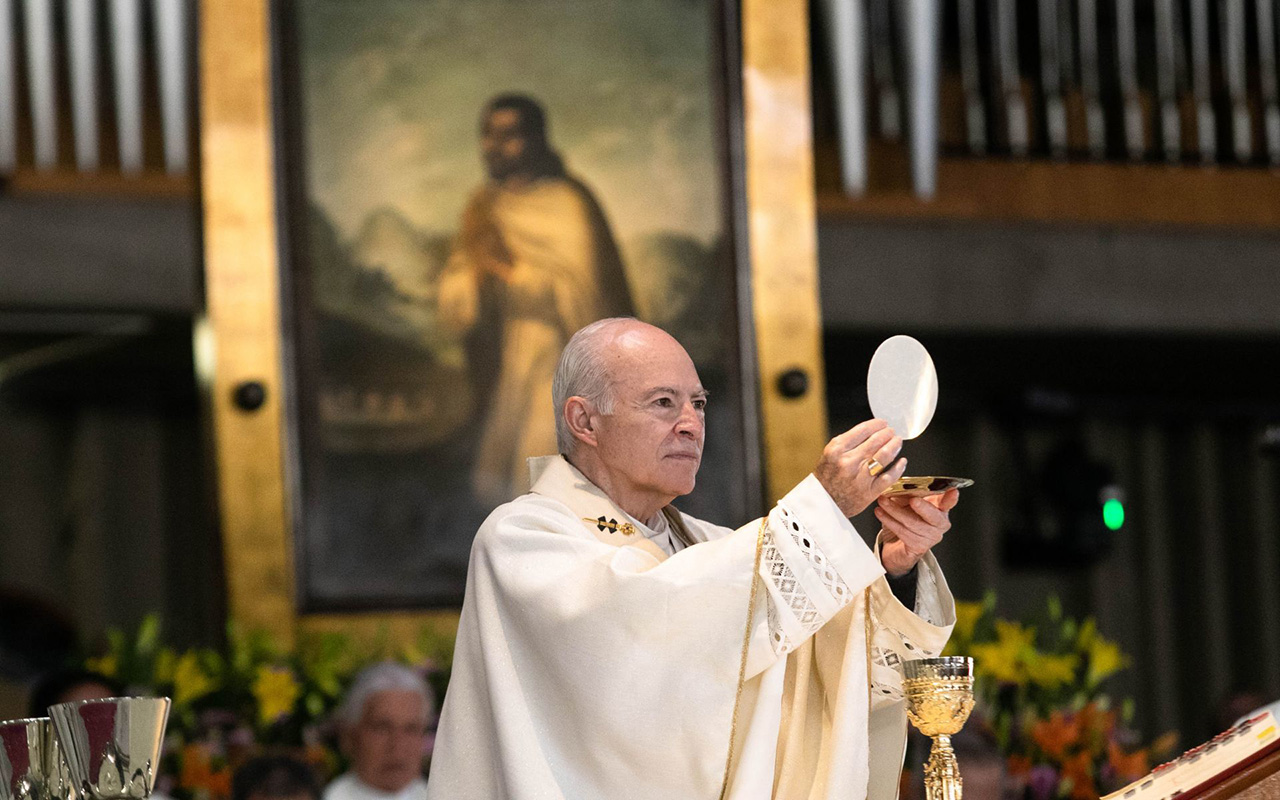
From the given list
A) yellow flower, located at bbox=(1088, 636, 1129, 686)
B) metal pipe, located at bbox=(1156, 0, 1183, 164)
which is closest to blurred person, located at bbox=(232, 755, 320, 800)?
yellow flower, located at bbox=(1088, 636, 1129, 686)

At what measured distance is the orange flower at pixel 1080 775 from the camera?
223 inches

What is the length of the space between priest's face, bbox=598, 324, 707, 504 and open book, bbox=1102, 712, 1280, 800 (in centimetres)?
96

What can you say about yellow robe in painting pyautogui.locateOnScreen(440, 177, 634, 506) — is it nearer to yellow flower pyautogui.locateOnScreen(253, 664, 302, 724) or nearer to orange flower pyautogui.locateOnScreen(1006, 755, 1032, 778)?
yellow flower pyautogui.locateOnScreen(253, 664, 302, 724)

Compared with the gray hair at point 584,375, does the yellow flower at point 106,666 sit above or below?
below

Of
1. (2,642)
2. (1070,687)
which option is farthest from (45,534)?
(1070,687)

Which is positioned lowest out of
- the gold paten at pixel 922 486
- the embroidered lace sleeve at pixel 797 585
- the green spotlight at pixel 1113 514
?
the green spotlight at pixel 1113 514

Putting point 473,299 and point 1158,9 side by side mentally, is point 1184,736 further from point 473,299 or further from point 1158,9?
point 473,299

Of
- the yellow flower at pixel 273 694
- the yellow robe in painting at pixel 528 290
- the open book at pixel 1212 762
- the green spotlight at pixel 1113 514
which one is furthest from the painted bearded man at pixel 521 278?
the open book at pixel 1212 762

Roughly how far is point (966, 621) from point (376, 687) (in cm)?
188

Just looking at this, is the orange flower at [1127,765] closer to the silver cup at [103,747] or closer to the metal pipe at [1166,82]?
the silver cup at [103,747]

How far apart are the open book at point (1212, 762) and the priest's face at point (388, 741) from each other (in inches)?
112

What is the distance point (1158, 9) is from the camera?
881cm

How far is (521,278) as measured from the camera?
267 inches

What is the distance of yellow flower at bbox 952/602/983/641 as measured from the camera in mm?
5844
